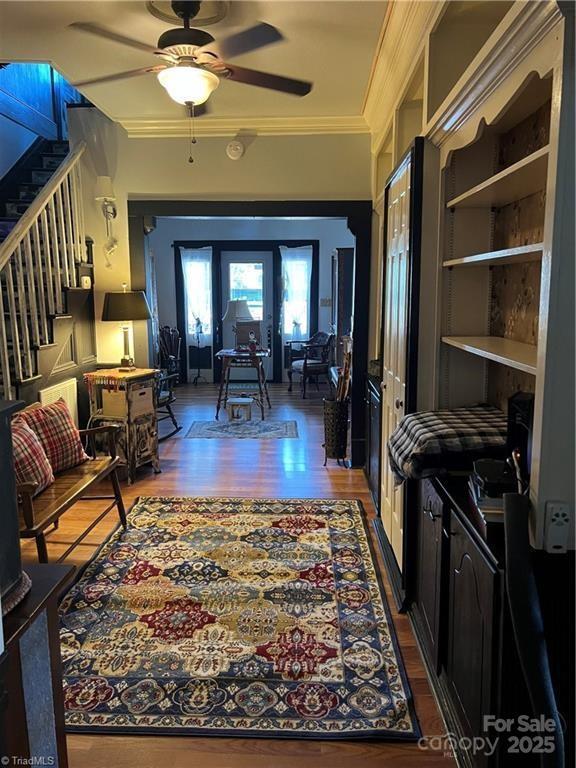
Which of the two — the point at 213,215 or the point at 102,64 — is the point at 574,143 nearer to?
the point at 102,64

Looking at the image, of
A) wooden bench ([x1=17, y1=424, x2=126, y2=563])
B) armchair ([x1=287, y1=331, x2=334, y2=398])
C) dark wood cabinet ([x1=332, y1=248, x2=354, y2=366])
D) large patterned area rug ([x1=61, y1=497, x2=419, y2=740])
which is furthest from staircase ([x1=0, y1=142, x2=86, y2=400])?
armchair ([x1=287, y1=331, x2=334, y2=398])

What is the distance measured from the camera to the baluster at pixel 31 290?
376 cm

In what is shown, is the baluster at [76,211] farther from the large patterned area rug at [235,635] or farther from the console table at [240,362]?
the console table at [240,362]

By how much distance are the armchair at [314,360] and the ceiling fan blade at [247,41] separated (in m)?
5.35

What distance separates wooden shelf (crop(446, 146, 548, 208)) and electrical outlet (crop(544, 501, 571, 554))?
0.87m

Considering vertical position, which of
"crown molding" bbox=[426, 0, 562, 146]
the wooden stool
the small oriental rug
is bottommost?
the small oriental rug

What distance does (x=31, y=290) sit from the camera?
388 cm

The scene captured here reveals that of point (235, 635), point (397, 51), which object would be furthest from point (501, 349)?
point (397, 51)

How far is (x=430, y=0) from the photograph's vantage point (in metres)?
2.20

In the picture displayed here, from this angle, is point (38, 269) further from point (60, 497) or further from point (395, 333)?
point (395, 333)

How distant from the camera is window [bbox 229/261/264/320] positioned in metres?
9.39

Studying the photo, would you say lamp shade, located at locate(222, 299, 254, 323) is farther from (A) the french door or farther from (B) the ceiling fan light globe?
(B) the ceiling fan light globe

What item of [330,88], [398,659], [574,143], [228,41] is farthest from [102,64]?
[398,659]

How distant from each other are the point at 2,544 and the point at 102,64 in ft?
10.9
